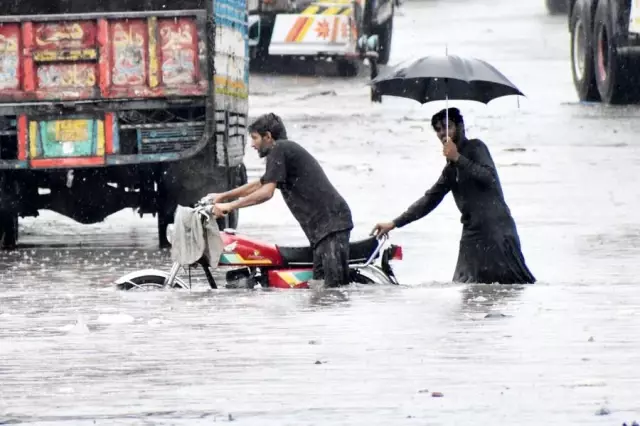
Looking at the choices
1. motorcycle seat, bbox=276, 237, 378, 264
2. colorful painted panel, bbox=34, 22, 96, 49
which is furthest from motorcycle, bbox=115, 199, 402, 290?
colorful painted panel, bbox=34, 22, 96, 49

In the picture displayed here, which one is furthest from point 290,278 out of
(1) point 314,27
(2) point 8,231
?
(1) point 314,27

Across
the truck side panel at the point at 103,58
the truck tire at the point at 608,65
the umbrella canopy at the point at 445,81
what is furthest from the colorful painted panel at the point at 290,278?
the truck tire at the point at 608,65

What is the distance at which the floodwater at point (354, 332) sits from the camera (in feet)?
24.5

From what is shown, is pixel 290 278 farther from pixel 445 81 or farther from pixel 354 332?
pixel 354 332

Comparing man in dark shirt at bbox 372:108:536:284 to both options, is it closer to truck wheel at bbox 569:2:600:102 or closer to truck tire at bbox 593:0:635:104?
truck tire at bbox 593:0:635:104

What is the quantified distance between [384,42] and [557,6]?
35.4ft

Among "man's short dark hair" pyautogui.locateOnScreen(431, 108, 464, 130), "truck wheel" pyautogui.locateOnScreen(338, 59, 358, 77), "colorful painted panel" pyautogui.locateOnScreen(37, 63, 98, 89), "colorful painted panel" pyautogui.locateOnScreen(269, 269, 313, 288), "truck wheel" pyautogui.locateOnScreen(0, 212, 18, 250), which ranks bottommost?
"truck wheel" pyautogui.locateOnScreen(338, 59, 358, 77)

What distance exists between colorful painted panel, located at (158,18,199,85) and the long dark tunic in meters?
3.46

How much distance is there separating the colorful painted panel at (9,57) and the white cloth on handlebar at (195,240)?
3884 mm

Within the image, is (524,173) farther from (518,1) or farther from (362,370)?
(518,1)

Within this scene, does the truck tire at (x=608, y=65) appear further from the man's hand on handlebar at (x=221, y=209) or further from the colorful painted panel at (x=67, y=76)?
the man's hand on handlebar at (x=221, y=209)

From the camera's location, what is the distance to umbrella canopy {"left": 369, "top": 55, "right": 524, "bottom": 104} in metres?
12.0

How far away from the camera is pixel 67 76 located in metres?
14.8

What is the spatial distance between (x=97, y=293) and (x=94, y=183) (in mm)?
3841
